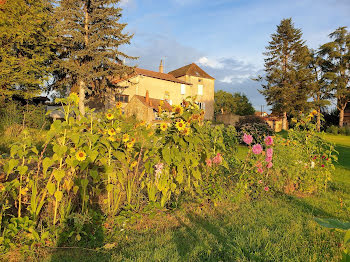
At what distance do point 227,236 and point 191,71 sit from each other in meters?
32.6

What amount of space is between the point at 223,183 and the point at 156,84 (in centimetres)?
2607

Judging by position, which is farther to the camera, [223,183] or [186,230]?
[223,183]

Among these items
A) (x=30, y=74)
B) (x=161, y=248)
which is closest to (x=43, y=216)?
(x=161, y=248)

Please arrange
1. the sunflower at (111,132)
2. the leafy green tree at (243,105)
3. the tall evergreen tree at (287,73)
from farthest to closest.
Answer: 1. the leafy green tree at (243,105)
2. the tall evergreen tree at (287,73)
3. the sunflower at (111,132)

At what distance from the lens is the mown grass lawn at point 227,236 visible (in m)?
1.92

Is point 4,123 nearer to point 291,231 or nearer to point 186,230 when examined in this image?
point 186,230

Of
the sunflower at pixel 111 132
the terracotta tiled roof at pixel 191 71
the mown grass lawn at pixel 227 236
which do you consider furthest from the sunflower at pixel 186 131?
the terracotta tiled roof at pixel 191 71

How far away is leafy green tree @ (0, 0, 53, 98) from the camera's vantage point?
12633 mm

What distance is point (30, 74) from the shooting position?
14555 millimetres

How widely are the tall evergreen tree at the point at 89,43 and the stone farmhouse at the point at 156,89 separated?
240cm

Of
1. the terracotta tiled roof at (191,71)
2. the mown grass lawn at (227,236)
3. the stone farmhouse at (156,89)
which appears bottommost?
the mown grass lawn at (227,236)

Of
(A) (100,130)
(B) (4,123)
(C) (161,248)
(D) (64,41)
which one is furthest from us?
(D) (64,41)

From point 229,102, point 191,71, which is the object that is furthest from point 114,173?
point 229,102

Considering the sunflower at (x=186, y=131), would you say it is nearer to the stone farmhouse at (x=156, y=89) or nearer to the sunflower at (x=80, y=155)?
the sunflower at (x=80, y=155)
